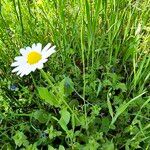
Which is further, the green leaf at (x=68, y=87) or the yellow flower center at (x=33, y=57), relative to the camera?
the green leaf at (x=68, y=87)

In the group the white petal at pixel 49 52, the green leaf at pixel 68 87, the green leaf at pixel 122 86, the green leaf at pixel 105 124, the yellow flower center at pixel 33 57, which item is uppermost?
the yellow flower center at pixel 33 57

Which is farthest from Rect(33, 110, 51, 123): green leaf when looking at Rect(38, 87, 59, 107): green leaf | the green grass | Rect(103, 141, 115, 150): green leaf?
Rect(103, 141, 115, 150): green leaf

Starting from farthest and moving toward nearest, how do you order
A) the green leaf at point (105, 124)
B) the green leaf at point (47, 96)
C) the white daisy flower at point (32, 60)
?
1. the green leaf at point (105, 124)
2. the green leaf at point (47, 96)
3. the white daisy flower at point (32, 60)

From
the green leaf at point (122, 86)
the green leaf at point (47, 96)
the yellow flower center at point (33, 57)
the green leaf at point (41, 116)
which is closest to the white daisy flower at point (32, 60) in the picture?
the yellow flower center at point (33, 57)

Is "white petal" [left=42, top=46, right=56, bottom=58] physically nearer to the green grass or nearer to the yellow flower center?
the yellow flower center

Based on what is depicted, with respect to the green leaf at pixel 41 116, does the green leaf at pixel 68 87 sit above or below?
above

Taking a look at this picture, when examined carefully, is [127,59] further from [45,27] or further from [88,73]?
[45,27]

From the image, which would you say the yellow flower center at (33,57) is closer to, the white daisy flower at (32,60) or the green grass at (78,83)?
the white daisy flower at (32,60)

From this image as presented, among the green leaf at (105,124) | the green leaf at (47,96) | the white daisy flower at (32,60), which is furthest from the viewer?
the green leaf at (105,124)
